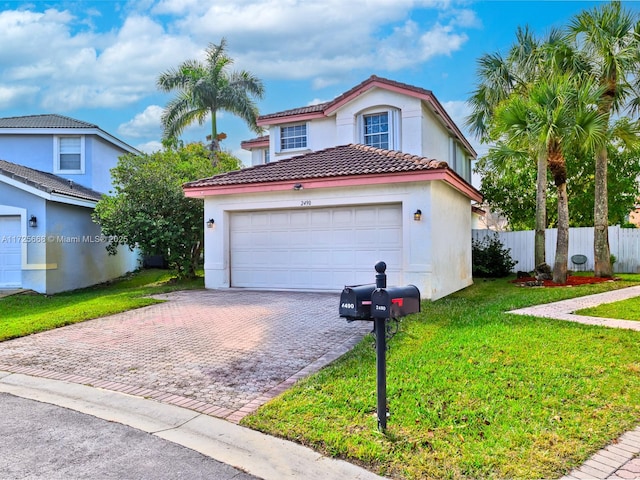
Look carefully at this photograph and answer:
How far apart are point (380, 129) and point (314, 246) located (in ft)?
20.2

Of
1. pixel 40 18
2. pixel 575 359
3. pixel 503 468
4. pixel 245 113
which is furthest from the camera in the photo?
pixel 245 113

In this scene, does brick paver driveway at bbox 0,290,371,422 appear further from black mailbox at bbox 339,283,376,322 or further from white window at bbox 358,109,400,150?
white window at bbox 358,109,400,150

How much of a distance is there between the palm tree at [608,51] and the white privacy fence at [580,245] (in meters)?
4.46

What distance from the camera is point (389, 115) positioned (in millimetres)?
16312

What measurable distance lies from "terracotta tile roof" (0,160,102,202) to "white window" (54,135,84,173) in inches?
20.7

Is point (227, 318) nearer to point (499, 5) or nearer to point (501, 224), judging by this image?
point (499, 5)

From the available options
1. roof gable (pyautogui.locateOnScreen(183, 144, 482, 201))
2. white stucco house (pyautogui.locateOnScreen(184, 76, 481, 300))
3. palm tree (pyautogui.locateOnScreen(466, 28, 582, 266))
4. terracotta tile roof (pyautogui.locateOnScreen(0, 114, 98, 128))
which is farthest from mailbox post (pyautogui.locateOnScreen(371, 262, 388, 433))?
terracotta tile roof (pyautogui.locateOnScreen(0, 114, 98, 128))

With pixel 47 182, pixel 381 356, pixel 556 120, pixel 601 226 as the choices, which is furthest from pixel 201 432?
pixel 601 226

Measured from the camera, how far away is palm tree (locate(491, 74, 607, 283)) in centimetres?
1269

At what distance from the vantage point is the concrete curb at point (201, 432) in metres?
3.46

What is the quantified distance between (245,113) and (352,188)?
47.8ft

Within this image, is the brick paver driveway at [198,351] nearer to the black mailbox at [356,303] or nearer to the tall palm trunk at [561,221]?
the black mailbox at [356,303]

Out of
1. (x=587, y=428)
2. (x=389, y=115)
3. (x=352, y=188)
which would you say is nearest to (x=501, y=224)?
(x=389, y=115)

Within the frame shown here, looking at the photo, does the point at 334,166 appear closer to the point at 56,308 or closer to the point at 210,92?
the point at 56,308
